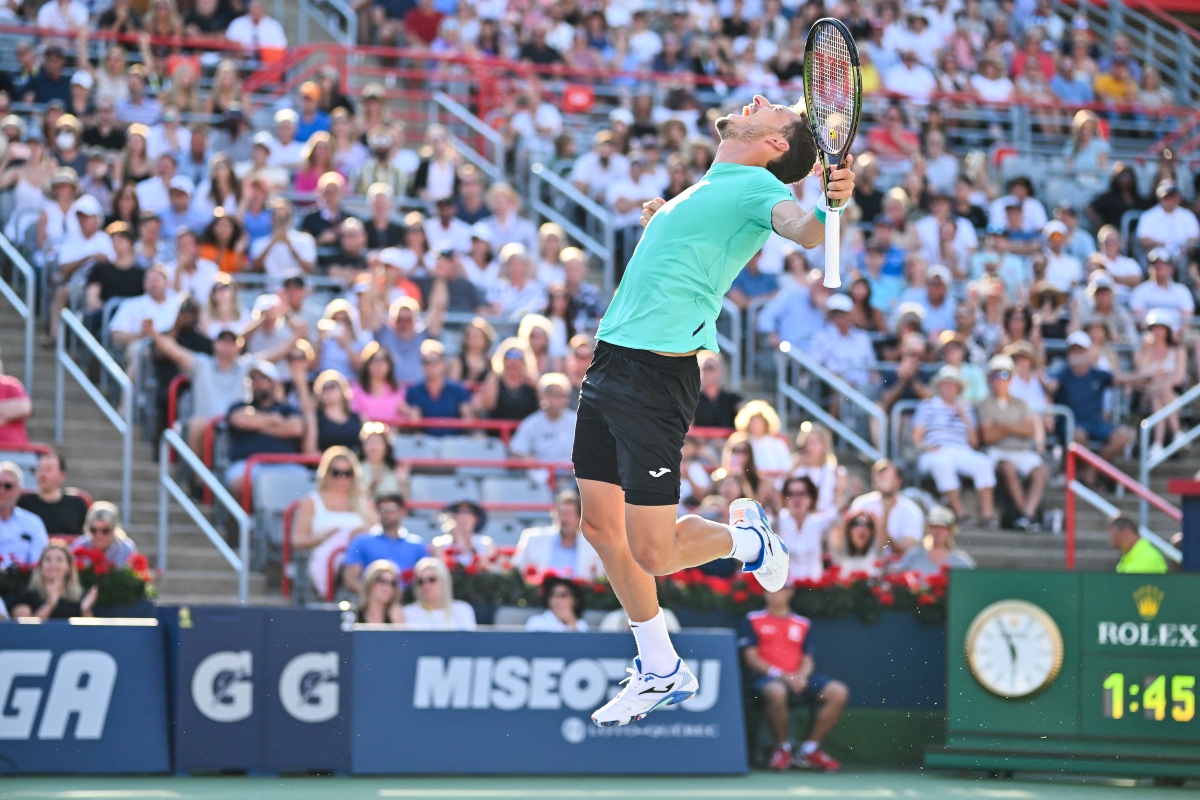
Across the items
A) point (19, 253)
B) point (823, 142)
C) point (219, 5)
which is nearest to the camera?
point (823, 142)

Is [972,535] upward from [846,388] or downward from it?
downward

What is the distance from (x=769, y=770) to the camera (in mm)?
12141

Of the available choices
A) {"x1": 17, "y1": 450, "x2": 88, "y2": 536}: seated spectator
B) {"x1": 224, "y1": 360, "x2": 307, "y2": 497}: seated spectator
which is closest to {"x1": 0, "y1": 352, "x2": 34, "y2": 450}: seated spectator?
{"x1": 17, "y1": 450, "x2": 88, "y2": 536}: seated spectator

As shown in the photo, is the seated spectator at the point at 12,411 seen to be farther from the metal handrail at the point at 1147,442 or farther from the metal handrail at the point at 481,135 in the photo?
the metal handrail at the point at 1147,442

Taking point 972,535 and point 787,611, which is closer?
point 787,611

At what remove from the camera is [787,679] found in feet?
40.4

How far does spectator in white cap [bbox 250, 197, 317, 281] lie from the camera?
15.1 metres

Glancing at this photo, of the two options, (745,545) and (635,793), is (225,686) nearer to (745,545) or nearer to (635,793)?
(635,793)

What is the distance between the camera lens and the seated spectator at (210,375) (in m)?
13.6

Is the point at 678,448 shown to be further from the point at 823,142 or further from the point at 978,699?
the point at 978,699

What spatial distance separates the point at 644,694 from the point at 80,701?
471 centimetres

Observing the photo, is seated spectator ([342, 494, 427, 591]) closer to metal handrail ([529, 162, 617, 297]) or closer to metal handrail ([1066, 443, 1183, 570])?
metal handrail ([529, 162, 617, 297])

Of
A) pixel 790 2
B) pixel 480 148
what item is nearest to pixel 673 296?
pixel 480 148

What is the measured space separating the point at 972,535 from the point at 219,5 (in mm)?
9370
